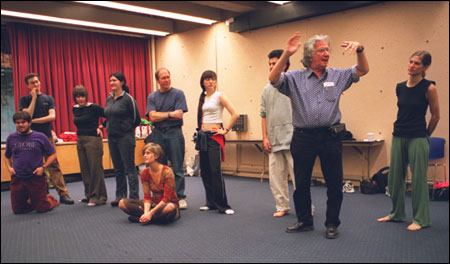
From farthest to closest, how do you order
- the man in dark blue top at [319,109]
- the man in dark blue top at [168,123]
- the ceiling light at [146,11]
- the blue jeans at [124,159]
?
1. the ceiling light at [146,11]
2. the blue jeans at [124,159]
3. the man in dark blue top at [168,123]
4. the man in dark blue top at [319,109]

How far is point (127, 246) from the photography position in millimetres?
2277

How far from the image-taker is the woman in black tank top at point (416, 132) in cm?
249

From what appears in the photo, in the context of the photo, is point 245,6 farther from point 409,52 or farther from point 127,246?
point 127,246

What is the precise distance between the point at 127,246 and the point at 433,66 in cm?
350

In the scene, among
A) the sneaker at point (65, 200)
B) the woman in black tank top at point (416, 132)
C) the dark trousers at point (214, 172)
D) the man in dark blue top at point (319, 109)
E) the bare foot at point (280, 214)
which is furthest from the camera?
the sneaker at point (65, 200)

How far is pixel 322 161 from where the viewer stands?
7.75 ft

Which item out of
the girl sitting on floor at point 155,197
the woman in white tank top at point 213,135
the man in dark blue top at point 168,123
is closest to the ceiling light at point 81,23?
the man in dark blue top at point 168,123

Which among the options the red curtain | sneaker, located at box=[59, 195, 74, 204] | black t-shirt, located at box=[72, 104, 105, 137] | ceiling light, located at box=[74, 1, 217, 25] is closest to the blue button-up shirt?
black t-shirt, located at box=[72, 104, 105, 137]

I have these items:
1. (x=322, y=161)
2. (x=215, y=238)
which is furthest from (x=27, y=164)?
(x=322, y=161)

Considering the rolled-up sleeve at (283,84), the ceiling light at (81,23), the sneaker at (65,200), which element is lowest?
the sneaker at (65,200)

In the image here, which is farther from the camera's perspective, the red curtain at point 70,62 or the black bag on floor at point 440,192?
the red curtain at point 70,62

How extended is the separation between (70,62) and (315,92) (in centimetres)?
466

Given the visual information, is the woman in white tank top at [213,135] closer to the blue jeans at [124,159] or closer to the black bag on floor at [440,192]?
the blue jeans at [124,159]

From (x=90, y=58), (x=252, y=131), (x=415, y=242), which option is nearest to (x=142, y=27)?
(x=90, y=58)
